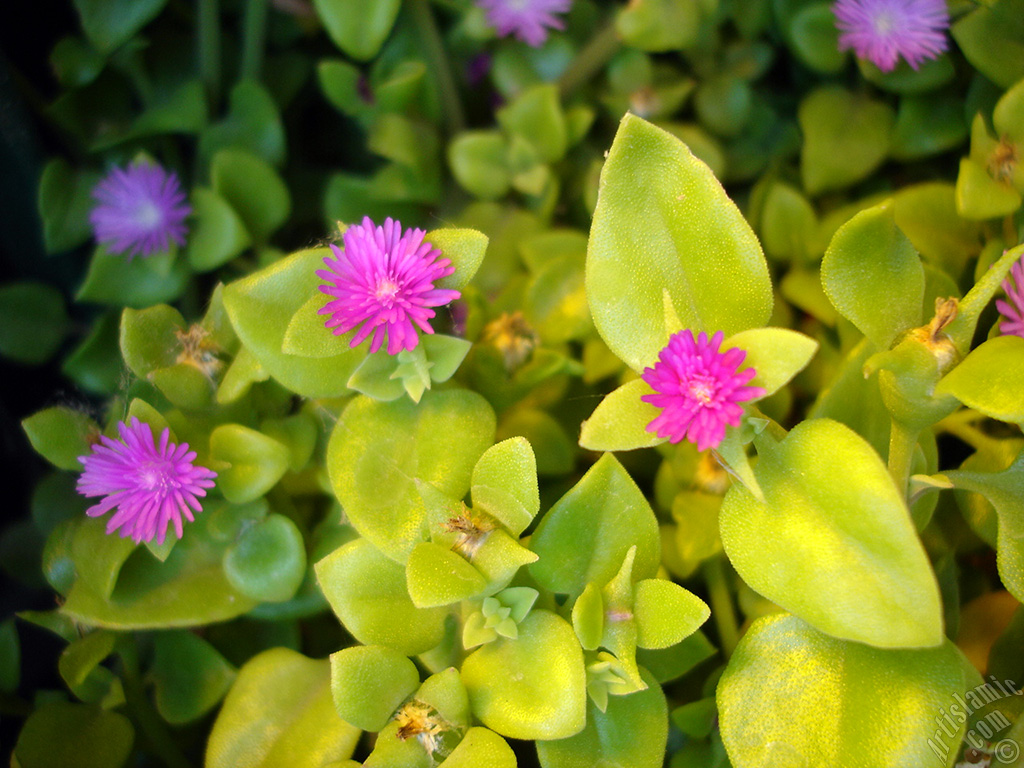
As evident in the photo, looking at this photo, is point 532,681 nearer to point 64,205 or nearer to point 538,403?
point 538,403

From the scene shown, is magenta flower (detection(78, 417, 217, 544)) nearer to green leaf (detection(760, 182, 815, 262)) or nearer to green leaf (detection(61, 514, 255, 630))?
green leaf (detection(61, 514, 255, 630))

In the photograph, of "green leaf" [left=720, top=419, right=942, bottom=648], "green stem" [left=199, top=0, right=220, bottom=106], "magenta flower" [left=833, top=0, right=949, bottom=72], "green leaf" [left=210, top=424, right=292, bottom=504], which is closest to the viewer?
"green leaf" [left=720, top=419, right=942, bottom=648]

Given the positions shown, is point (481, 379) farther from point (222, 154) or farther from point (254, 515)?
point (222, 154)

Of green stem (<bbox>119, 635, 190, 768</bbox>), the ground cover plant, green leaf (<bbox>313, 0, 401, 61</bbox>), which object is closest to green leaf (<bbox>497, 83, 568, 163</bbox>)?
the ground cover plant

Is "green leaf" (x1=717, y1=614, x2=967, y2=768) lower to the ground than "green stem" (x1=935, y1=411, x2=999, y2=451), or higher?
lower

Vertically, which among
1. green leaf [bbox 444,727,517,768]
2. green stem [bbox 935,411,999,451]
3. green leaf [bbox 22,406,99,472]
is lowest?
green leaf [bbox 444,727,517,768]

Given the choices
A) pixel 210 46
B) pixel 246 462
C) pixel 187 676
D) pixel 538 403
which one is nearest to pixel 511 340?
pixel 538 403

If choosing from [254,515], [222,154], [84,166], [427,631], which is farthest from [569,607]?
[84,166]

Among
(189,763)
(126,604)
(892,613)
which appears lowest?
(189,763)
